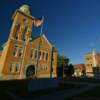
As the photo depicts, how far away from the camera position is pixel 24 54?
109 ft

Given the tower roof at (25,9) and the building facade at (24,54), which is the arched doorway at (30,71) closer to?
the building facade at (24,54)

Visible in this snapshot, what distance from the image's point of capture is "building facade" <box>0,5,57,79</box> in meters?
30.4

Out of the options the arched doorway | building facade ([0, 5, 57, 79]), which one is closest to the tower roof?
building facade ([0, 5, 57, 79])

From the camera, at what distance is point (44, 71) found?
121 feet

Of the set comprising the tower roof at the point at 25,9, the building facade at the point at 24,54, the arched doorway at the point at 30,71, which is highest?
the tower roof at the point at 25,9

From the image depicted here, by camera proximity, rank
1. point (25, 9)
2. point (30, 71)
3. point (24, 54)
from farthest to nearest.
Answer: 1. point (25, 9)
2. point (30, 71)
3. point (24, 54)

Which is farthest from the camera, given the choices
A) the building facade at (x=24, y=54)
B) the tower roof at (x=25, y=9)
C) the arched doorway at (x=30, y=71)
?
the tower roof at (x=25, y=9)

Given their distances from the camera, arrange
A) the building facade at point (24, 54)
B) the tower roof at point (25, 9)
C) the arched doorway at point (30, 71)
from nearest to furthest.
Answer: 1. the building facade at point (24, 54)
2. the arched doorway at point (30, 71)
3. the tower roof at point (25, 9)

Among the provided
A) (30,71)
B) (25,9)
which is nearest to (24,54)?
(30,71)

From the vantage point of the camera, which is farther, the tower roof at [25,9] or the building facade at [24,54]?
the tower roof at [25,9]

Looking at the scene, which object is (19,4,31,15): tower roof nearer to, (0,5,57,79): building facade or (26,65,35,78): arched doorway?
(0,5,57,79): building facade

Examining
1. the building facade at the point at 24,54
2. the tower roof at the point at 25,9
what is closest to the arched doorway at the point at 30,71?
the building facade at the point at 24,54

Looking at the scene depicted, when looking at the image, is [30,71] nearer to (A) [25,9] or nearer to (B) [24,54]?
(B) [24,54]

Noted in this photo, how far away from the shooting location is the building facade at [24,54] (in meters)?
30.4
